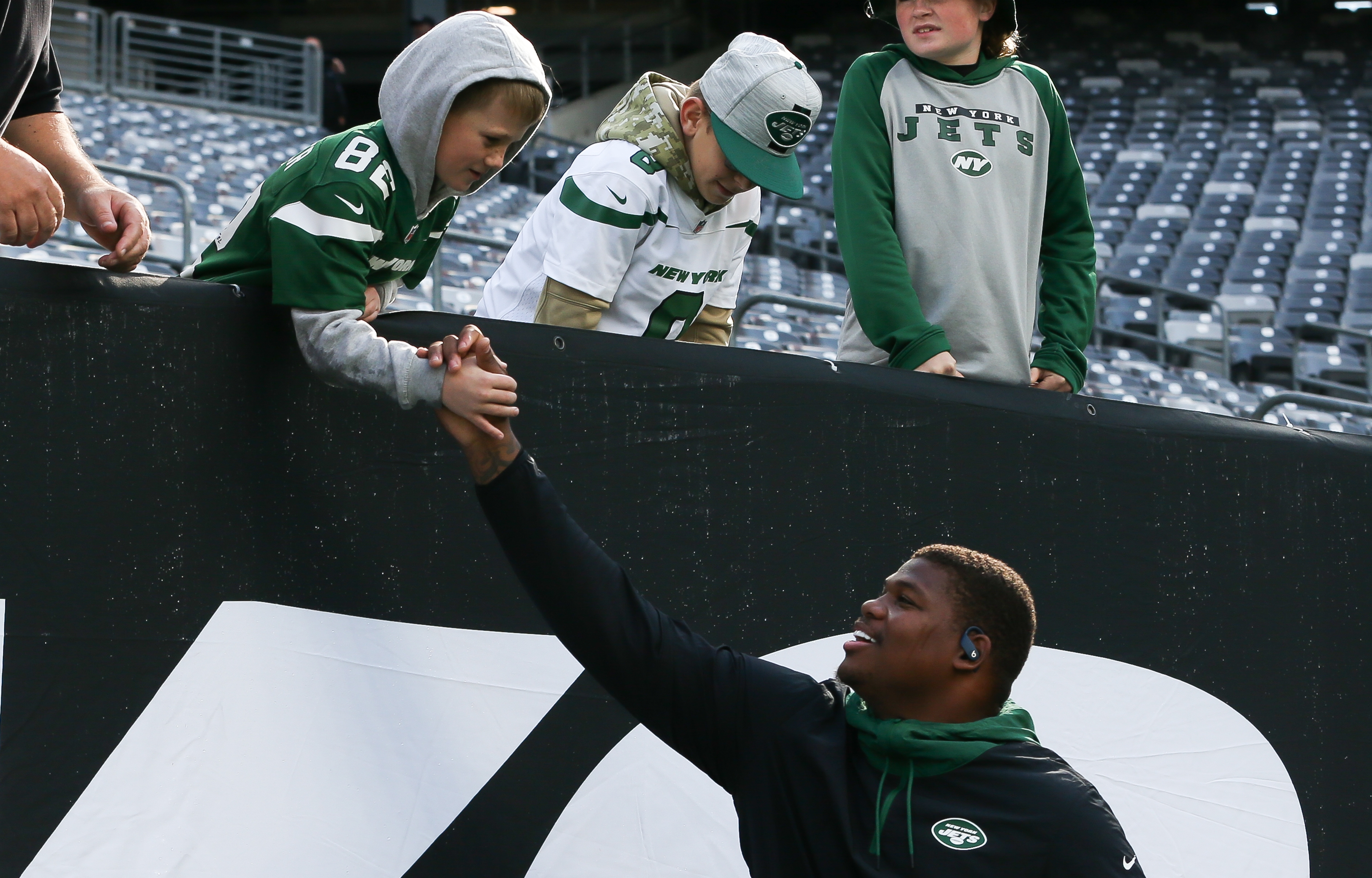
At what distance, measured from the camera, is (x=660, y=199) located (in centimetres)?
247

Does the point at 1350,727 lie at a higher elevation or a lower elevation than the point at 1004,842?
lower

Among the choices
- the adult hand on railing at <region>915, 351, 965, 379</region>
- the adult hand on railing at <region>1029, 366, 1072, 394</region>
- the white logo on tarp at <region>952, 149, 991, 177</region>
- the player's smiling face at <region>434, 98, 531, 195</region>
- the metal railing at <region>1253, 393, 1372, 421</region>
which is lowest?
the metal railing at <region>1253, 393, 1372, 421</region>

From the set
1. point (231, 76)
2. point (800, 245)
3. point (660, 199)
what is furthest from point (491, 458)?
point (231, 76)

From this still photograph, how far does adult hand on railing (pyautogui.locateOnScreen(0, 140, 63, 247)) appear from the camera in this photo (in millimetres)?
1671

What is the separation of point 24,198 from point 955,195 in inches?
61.1

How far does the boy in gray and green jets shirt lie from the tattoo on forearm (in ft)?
3.21

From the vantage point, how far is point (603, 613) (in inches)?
67.8

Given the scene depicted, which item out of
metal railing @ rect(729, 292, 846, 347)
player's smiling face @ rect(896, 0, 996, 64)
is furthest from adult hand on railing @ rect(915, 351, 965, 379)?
metal railing @ rect(729, 292, 846, 347)

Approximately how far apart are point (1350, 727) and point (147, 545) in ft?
6.99

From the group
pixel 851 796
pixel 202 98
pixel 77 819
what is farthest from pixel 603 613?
pixel 202 98

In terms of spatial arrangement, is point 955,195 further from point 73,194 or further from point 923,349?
point 73,194

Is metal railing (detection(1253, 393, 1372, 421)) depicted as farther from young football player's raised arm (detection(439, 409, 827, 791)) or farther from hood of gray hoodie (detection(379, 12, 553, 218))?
hood of gray hoodie (detection(379, 12, 553, 218))

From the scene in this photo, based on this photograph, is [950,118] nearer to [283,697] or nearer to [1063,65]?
[283,697]

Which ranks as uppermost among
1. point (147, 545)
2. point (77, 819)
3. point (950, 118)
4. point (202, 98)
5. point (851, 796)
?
point (950, 118)
